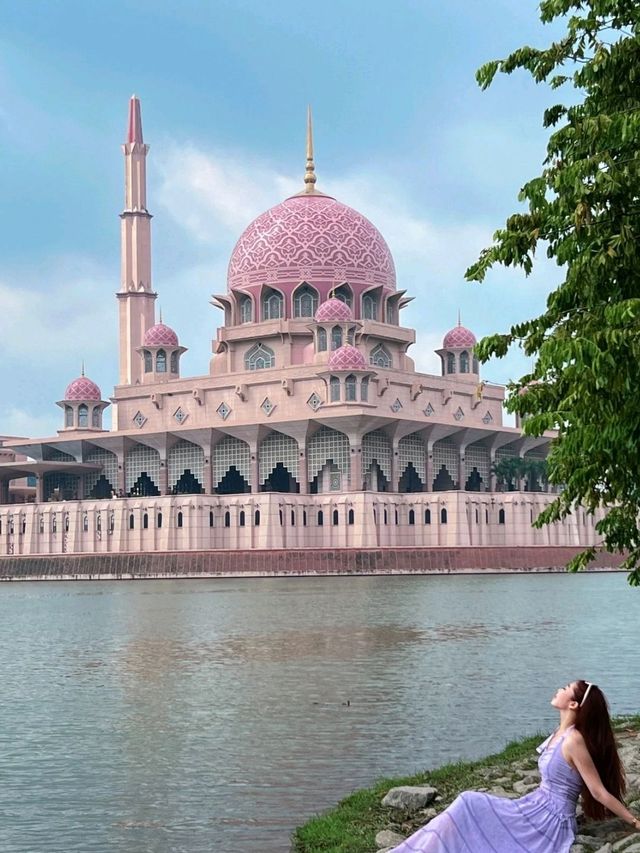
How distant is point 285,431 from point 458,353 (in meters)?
15.8

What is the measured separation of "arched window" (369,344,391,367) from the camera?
8750 cm

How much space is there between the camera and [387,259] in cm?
9038

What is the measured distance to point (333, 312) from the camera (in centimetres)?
8138

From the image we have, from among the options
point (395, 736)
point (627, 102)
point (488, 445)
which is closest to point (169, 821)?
point (395, 736)

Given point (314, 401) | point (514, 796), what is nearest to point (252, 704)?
point (514, 796)

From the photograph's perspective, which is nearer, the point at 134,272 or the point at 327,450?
the point at 327,450

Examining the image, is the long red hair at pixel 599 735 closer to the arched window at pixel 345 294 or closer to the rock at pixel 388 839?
the rock at pixel 388 839

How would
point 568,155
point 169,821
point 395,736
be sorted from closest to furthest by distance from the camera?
point 568,155, point 169,821, point 395,736

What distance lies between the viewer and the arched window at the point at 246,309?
89500 mm

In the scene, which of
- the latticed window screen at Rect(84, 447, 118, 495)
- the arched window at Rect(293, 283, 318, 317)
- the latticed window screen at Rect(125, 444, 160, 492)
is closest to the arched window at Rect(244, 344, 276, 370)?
the arched window at Rect(293, 283, 318, 317)

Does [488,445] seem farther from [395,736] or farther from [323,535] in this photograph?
[395,736]

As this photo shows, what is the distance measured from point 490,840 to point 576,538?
71.8 metres

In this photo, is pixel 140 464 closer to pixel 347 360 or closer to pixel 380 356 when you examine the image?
pixel 380 356

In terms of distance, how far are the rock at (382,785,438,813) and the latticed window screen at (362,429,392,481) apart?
66624mm
